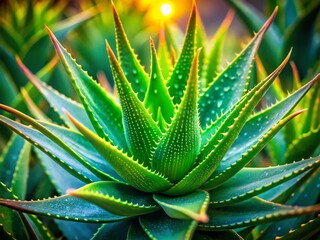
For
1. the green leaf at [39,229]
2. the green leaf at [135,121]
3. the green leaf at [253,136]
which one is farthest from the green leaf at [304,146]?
the green leaf at [39,229]

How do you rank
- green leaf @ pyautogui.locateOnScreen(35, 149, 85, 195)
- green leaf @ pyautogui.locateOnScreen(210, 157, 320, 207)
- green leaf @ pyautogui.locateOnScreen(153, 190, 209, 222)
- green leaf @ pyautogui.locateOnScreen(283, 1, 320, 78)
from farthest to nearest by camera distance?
1. green leaf @ pyautogui.locateOnScreen(283, 1, 320, 78)
2. green leaf @ pyautogui.locateOnScreen(35, 149, 85, 195)
3. green leaf @ pyautogui.locateOnScreen(210, 157, 320, 207)
4. green leaf @ pyautogui.locateOnScreen(153, 190, 209, 222)

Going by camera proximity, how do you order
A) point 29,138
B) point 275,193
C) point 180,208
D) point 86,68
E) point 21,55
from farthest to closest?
point 86,68, point 21,55, point 275,193, point 29,138, point 180,208

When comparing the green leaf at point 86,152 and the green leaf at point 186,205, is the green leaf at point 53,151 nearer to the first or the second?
the green leaf at point 86,152

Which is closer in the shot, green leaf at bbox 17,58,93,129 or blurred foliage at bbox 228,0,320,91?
green leaf at bbox 17,58,93,129

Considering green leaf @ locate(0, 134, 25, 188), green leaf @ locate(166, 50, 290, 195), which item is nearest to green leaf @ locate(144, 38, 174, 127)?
green leaf @ locate(166, 50, 290, 195)

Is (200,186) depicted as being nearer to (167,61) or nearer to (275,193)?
(275,193)

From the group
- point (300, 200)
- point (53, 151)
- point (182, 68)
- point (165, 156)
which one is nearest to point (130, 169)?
point (165, 156)

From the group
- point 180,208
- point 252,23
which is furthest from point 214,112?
point 252,23

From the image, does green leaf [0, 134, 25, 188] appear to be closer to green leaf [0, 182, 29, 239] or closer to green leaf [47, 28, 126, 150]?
green leaf [0, 182, 29, 239]
